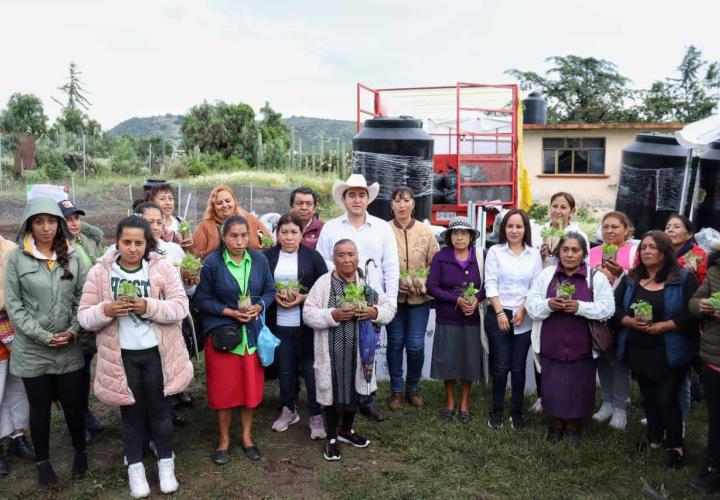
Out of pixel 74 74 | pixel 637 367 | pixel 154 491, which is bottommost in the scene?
pixel 154 491

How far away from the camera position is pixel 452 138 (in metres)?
10.9

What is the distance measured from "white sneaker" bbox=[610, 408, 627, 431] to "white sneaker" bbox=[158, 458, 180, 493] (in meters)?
3.28

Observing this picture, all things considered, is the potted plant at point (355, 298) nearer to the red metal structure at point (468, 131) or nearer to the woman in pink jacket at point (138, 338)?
the woman in pink jacket at point (138, 338)

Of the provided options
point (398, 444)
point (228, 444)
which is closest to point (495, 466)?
point (398, 444)

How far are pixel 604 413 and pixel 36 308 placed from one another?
431 cm

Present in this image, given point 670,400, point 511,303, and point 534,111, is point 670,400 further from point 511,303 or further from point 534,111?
point 534,111

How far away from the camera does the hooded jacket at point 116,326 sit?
365 cm

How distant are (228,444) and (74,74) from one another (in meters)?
44.1

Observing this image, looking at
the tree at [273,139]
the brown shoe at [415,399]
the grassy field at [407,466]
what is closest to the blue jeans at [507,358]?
the grassy field at [407,466]

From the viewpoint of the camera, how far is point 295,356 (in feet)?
15.2

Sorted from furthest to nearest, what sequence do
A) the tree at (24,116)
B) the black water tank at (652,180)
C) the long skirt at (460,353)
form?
the tree at (24,116), the black water tank at (652,180), the long skirt at (460,353)

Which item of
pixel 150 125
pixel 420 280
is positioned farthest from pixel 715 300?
pixel 150 125

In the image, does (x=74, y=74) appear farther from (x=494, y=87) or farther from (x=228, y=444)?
(x=228, y=444)

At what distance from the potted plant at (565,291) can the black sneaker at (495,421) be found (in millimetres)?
1144
